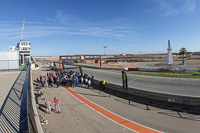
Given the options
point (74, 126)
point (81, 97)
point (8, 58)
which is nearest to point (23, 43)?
point (8, 58)

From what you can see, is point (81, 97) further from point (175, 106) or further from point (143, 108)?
point (175, 106)

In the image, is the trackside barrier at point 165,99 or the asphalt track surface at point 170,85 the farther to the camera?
the asphalt track surface at point 170,85

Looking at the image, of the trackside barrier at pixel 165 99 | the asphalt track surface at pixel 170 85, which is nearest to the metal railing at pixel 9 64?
the asphalt track surface at pixel 170 85

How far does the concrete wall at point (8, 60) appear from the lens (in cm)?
2236

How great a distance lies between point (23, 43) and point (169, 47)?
200ft

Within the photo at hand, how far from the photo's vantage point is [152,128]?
685cm

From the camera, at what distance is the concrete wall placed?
2236 cm

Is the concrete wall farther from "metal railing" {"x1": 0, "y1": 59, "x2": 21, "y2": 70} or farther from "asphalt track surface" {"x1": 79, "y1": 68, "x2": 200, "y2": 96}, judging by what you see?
"asphalt track surface" {"x1": 79, "y1": 68, "x2": 200, "y2": 96}

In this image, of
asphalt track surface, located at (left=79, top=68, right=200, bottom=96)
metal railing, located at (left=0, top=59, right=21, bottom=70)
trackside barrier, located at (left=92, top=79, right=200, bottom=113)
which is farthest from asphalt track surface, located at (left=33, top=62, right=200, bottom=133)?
metal railing, located at (left=0, top=59, right=21, bottom=70)

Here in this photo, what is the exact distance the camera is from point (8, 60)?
2255 cm

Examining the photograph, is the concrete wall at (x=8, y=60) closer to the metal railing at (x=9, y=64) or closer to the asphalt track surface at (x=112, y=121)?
the metal railing at (x=9, y=64)

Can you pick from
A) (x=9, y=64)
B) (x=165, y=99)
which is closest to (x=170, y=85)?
(x=165, y=99)

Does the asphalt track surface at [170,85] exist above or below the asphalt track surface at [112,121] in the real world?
above

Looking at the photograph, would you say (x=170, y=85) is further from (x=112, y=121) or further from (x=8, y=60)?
(x=8, y=60)
